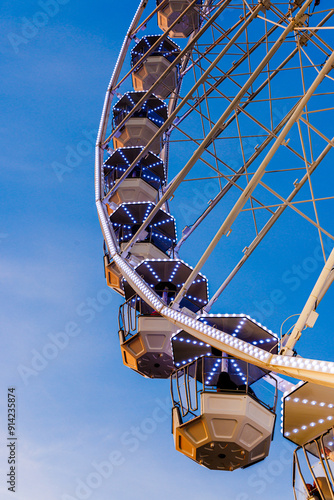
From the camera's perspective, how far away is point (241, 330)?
1184 centimetres

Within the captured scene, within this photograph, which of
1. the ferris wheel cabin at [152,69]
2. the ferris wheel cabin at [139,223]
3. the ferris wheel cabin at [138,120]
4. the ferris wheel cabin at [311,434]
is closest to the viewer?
the ferris wheel cabin at [311,434]

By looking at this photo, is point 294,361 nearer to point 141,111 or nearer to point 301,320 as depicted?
point 301,320

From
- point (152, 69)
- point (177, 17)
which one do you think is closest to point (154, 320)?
point (152, 69)

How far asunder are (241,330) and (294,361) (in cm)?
368

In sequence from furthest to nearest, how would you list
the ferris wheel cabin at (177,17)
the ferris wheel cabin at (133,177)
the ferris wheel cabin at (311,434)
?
the ferris wheel cabin at (177,17) → the ferris wheel cabin at (133,177) → the ferris wheel cabin at (311,434)

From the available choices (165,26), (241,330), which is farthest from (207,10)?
(241,330)

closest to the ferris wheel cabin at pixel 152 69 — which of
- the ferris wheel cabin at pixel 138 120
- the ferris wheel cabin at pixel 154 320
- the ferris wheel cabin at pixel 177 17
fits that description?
the ferris wheel cabin at pixel 177 17

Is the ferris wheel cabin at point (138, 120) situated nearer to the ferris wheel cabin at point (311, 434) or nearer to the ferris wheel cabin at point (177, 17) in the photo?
the ferris wheel cabin at point (177, 17)

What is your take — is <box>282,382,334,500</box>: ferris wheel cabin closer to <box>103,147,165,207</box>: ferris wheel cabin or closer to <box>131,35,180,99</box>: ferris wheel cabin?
<box>103,147,165,207</box>: ferris wheel cabin

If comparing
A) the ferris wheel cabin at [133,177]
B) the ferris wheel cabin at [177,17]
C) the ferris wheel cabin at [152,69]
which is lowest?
the ferris wheel cabin at [133,177]

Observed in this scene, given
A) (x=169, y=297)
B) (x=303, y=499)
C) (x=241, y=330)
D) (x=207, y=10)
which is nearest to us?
(x=303, y=499)

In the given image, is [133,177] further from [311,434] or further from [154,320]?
[311,434]

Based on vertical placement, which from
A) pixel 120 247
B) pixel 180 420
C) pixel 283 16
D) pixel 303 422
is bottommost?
pixel 120 247

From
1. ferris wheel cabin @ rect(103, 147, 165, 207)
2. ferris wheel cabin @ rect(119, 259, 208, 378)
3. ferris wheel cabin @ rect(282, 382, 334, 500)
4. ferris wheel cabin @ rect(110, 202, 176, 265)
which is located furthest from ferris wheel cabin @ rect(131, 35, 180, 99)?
ferris wheel cabin @ rect(282, 382, 334, 500)
